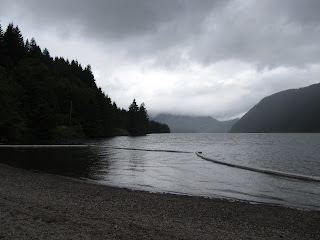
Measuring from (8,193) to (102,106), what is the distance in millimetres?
124142

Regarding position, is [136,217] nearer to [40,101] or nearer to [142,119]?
[40,101]

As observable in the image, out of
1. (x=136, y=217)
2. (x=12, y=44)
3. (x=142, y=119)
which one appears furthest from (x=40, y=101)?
(x=142, y=119)

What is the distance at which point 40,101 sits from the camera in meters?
79.8

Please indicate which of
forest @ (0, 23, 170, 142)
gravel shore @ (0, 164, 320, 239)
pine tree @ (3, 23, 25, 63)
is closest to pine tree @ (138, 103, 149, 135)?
forest @ (0, 23, 170, 142)

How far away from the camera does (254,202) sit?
14484mm

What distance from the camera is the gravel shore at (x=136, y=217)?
7766 mm

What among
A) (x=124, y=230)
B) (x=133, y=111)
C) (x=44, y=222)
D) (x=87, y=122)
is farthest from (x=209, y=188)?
(x=133, y=111)

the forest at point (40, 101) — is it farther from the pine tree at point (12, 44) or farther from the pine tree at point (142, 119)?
the pine tree at point (142, 119)

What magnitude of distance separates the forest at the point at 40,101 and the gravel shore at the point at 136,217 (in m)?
55.3

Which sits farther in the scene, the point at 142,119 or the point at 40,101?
the point at 142,119

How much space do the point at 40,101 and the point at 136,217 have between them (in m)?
Answer: 80.1

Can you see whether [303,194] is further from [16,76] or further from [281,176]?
[16,76]

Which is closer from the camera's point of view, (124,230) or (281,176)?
(124,230)

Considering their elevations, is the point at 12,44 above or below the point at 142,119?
above
